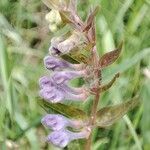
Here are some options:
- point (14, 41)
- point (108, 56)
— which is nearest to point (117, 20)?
point (14, 41)

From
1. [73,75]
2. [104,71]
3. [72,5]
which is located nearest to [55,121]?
[73,75]

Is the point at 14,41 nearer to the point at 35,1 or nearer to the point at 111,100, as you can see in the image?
the point at 35,1

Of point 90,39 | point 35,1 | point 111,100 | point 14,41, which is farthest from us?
point 35,1

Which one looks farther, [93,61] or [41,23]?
[41,23]

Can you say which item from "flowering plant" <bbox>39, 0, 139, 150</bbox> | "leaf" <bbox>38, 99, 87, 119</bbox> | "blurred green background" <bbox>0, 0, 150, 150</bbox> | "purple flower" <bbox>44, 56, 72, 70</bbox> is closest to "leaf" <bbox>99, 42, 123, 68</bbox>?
"flowering plant" <bbox>39, 0, 139, 150</bbox>

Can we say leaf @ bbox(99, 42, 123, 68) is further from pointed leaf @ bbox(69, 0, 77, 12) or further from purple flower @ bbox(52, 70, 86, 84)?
pointed leaf @ bbox(69, 0, 77, 12)

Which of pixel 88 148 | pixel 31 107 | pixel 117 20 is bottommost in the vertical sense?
pixel 31 107
